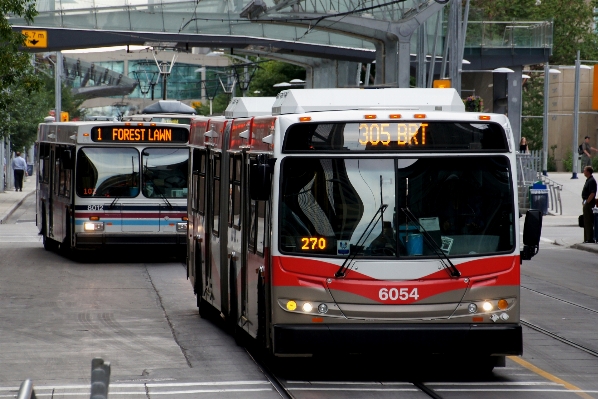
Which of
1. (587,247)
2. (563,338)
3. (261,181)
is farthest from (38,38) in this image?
(261,181)

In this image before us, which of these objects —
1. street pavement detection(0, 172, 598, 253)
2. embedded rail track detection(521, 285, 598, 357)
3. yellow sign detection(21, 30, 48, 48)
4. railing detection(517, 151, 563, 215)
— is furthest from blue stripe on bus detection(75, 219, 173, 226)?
railing detection(517, 151, 563, 215)

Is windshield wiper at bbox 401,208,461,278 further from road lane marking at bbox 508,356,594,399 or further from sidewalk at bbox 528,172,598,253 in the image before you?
sidewalk at bbox 528,172,598,253

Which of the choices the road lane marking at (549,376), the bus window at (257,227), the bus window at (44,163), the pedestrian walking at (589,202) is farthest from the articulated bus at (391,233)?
the pedestrian walking at (589,202)

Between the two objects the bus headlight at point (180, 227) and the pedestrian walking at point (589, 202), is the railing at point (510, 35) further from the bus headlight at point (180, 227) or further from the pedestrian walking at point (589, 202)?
the bus headlight at point (180, 227)

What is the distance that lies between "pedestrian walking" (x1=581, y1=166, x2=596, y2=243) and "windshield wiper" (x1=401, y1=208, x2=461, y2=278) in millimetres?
18144

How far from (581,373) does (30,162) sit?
251 ft

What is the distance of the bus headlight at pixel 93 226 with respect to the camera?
867 inches

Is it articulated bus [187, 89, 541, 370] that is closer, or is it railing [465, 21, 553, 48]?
articulated bus [187, 89, 541, 370]

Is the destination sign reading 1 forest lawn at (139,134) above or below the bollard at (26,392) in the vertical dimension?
above

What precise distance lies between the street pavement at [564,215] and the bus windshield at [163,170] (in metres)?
10.0

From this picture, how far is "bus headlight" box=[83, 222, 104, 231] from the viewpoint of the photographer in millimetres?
22031

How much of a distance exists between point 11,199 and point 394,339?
3995 centimetres

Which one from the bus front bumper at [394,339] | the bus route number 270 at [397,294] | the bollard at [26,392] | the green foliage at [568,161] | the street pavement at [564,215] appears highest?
the bollard at [26,392]

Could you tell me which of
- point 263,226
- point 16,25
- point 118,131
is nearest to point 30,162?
point 16,25
